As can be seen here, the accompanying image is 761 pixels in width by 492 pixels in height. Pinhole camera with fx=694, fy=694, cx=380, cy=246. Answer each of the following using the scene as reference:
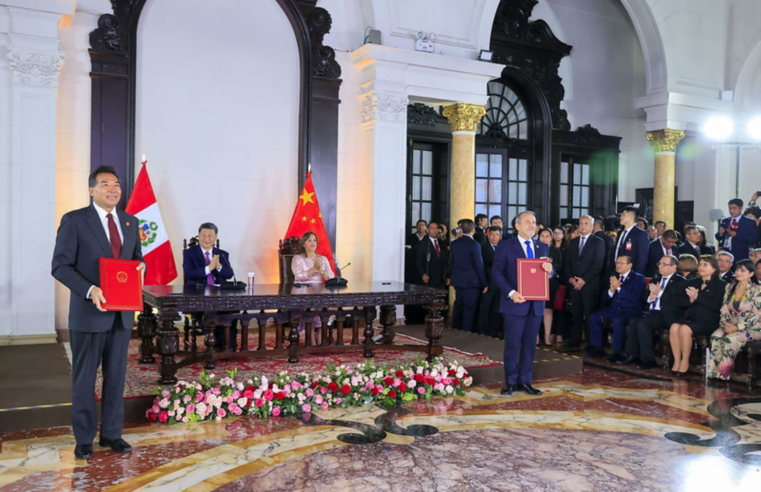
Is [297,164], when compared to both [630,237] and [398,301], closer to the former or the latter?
[398,301]

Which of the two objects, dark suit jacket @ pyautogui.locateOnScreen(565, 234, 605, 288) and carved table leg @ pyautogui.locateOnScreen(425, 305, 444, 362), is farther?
dark suit jacket @ pyautogui.locateOnScreen(565, 234, 605, 288)

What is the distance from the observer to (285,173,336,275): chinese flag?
8875 millimetres

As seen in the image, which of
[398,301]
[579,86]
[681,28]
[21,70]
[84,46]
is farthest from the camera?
[579,86]

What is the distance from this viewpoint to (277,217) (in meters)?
9.28

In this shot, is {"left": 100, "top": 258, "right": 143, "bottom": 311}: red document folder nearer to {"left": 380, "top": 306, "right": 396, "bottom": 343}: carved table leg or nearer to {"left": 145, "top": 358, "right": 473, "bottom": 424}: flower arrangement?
{"left": 145, "top": 358, "right": 473, "bottom": 424}: flower arrangement

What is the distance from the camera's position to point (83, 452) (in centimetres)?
412

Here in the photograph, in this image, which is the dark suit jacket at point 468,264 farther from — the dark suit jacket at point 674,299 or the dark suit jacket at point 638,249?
the dark suit jacket at point 674,299

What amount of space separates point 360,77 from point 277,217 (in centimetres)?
230

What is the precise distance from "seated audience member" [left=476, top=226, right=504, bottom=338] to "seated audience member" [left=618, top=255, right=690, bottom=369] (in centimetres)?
185

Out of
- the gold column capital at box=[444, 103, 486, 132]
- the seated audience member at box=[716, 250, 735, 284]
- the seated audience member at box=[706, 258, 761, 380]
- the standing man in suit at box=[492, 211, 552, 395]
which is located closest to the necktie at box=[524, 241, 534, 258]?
the standing man in suit at box=[492, 211, 552, 395]

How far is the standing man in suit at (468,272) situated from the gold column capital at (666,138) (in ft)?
19.6

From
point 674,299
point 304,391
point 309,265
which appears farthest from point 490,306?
point 304,391

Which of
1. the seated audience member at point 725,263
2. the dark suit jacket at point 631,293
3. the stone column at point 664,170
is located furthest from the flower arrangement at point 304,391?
the stone column at point 664,170

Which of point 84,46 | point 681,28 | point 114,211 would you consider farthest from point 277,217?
point 681,28
